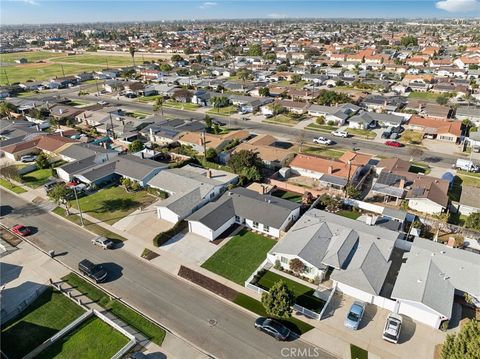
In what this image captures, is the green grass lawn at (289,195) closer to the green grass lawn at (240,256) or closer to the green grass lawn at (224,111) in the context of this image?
the green grass lawn at (240,256)

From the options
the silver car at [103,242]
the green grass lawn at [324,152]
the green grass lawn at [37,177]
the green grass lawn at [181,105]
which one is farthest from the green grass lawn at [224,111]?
the silver car at [103,242]

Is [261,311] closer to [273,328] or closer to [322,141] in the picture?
[273,328]

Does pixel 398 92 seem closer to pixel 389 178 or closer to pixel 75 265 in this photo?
pixel 389 178

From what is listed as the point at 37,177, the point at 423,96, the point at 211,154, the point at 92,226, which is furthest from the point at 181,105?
the point at 423,96

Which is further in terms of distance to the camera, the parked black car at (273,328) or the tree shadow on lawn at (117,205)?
the tree shadow on lawn at (117,205)

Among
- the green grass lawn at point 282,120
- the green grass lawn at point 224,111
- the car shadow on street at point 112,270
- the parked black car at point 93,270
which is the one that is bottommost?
the car shadow on street at point 112,270

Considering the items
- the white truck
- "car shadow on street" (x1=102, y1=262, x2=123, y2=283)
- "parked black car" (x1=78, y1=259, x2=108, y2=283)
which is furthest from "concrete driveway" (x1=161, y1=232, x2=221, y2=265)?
the white truck
